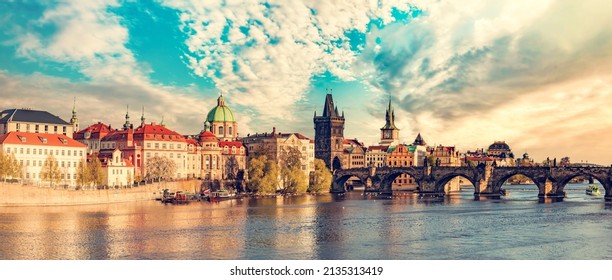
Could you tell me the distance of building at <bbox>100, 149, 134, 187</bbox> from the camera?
7844 centimetres

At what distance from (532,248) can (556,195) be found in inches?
2016

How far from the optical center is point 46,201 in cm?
6066

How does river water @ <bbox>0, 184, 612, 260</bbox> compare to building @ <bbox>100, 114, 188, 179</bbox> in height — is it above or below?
below

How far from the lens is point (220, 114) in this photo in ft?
391

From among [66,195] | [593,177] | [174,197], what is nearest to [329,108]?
[593,177]

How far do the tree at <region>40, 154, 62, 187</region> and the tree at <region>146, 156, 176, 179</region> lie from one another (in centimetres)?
1853

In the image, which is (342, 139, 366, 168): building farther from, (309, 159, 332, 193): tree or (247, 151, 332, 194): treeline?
(309, 159, 332, 193): tree

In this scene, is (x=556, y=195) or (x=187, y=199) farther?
(x=556, y=195)

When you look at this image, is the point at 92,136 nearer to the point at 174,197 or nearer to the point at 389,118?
the point at 174,197

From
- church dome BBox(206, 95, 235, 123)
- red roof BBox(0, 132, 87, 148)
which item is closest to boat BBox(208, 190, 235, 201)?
red roof BBox(0, 132, 87, 148)

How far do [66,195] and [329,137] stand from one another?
80.4 metres

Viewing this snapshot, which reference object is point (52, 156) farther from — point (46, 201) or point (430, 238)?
point (430, 238)

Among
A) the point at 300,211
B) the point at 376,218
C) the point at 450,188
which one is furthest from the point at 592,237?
the point at 450,188

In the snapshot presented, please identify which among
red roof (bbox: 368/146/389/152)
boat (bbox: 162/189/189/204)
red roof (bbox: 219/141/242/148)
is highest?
red roof (bbox: 368/146/389/152)
